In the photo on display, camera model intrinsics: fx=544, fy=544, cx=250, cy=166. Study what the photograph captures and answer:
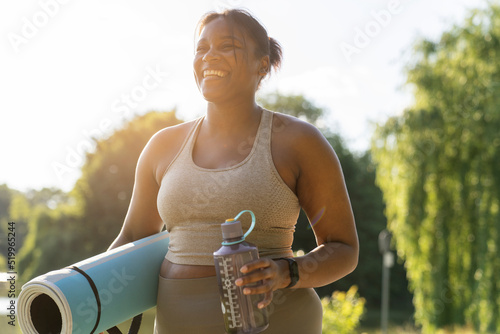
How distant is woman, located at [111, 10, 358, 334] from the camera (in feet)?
4.69

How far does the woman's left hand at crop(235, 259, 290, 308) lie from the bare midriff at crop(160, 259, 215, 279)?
235 mm

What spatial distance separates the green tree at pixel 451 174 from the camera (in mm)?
8633

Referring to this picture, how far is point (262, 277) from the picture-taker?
1.23 m

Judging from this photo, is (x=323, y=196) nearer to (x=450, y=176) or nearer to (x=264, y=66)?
(x=264, y=66)

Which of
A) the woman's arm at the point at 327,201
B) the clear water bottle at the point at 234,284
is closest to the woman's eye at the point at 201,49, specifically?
the woman's arm at the point at 327,201

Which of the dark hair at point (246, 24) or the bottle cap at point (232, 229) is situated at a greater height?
the dark hair at point (246, 24)

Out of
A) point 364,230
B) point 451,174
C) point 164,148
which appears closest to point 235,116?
point 164,148

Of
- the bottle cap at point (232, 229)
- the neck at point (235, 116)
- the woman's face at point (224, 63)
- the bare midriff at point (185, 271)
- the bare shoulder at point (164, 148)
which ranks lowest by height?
the bare midriff at point (185, 271)

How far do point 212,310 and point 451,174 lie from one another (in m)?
8.48

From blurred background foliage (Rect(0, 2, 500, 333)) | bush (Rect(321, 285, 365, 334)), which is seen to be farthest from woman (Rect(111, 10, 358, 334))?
blurred background foliage (Rect(0, 2, 500, 333))

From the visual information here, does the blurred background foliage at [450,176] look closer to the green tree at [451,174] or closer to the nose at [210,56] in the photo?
the green tree at [451,174]

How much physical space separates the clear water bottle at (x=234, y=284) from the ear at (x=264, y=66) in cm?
53

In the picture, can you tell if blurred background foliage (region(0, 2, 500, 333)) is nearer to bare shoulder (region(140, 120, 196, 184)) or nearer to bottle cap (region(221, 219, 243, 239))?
bare shoulder (region(140, 120, 196, 184))

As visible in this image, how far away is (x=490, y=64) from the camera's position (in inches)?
339
